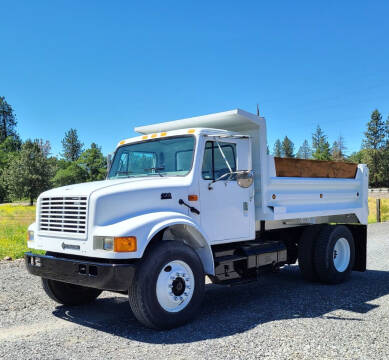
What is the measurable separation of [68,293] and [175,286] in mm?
1919

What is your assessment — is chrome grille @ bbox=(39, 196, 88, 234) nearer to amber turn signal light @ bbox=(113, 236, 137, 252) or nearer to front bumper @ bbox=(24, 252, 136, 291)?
front bumper @ bbox=(24, 252, 136, 291)

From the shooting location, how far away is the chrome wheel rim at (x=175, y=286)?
4.90 m

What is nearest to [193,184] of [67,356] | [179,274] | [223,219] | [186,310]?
[223,219]

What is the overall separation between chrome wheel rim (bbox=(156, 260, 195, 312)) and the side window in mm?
1310

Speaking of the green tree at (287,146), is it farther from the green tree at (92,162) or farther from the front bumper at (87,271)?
the front bumper at (87,271)

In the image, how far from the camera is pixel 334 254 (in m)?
7.78

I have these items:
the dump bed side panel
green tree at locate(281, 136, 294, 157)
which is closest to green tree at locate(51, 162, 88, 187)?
the dump bed side panel

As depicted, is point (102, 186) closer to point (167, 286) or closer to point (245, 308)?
point (167, 286)

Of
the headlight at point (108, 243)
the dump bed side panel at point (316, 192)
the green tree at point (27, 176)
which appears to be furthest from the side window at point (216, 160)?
the green tree at point (27, 176)

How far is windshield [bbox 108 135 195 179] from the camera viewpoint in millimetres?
5789

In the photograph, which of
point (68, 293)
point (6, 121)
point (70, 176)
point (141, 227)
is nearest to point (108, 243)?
point (141, 227)

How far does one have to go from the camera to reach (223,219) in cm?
588

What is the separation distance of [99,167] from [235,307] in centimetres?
7215

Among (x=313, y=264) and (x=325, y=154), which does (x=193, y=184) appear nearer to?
(x=313, y=264)
